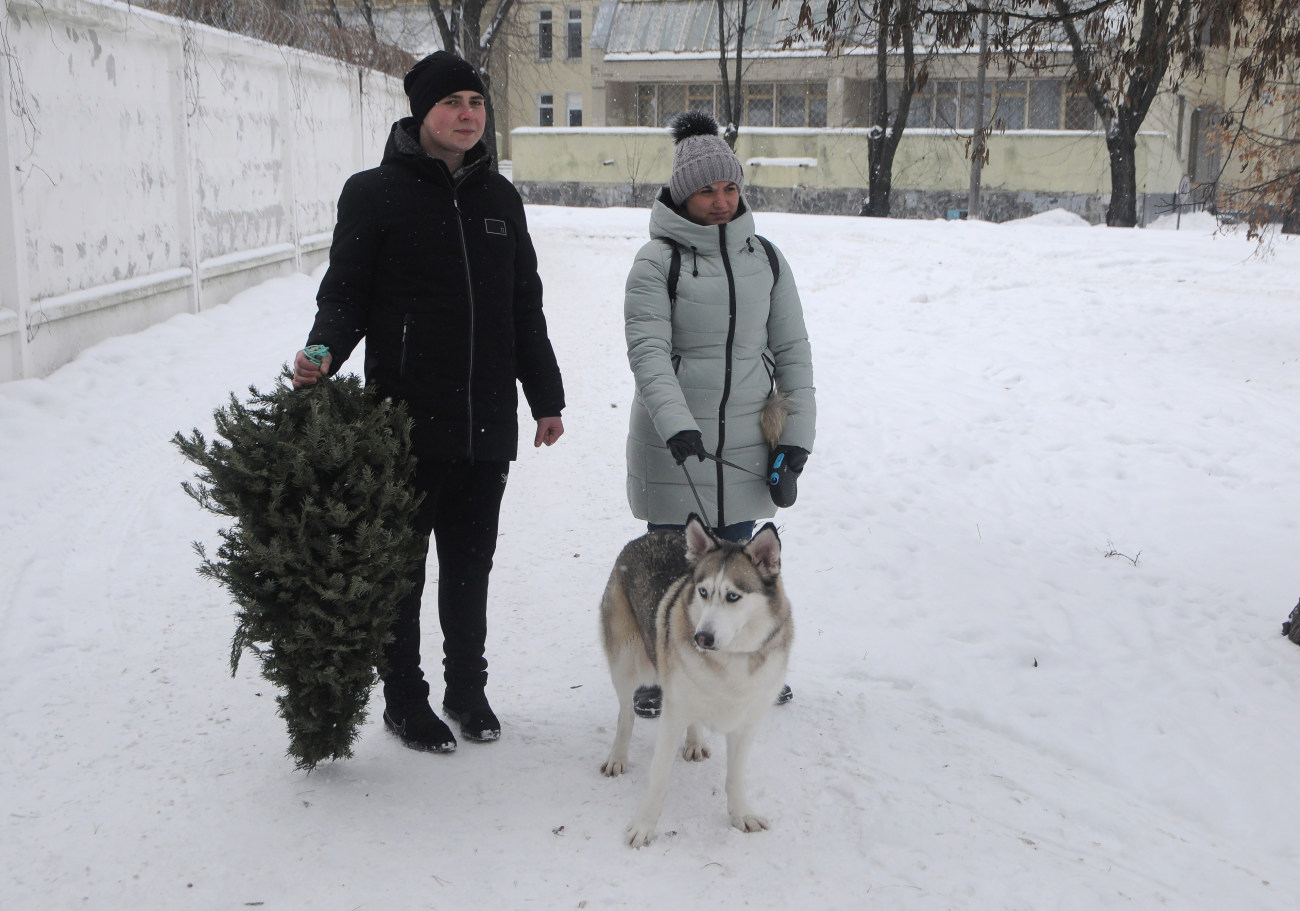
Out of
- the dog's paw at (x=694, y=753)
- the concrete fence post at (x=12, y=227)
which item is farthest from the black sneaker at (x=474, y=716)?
the concrete fence post at (x=12, y=227)

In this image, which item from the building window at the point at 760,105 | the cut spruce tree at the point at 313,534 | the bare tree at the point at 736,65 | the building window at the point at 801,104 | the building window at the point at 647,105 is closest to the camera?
the cut spruce tree at the point at 313,534

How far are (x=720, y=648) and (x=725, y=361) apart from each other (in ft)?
4.04

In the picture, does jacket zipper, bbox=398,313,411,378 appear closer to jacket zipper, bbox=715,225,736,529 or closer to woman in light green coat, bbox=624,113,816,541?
woman in light green coat, bbox=624,113,816,541

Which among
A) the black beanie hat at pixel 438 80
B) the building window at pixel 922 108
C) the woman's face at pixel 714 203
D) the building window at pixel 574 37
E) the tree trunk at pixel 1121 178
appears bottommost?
the woman's face at pixel 714 203

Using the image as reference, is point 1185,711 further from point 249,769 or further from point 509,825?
point 249,769

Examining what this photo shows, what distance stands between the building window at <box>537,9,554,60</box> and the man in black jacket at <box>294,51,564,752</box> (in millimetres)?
38389

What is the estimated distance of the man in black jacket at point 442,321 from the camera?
A: 11.3ft

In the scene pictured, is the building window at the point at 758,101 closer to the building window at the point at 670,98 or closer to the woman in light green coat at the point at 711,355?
the building window at the point at 670,98

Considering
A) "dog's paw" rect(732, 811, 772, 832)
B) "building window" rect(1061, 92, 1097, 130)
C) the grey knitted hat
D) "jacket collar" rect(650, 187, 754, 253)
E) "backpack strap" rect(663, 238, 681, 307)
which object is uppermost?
"building window" rect(1061, 92, 1097, 130)

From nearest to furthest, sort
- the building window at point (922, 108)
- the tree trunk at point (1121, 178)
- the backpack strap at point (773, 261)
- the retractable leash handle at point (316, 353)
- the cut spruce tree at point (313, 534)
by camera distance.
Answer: the cut spruce tree at point (313, 534) → the retractable leash handle at point (316, 353) → the backpack strap at point (773, 261) → the tree trunk at point (1121, 178) → the building window at point (922, 108)

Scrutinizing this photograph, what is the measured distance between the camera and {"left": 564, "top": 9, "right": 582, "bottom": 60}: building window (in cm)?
3919

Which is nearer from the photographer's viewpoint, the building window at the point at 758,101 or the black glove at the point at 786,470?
the black glove at the point at 786,470

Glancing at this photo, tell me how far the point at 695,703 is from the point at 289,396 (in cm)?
156

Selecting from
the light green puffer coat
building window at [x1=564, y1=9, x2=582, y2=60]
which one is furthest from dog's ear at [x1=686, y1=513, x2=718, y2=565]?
building window at [x1=564, y1=9, x2=582, y2=60]
